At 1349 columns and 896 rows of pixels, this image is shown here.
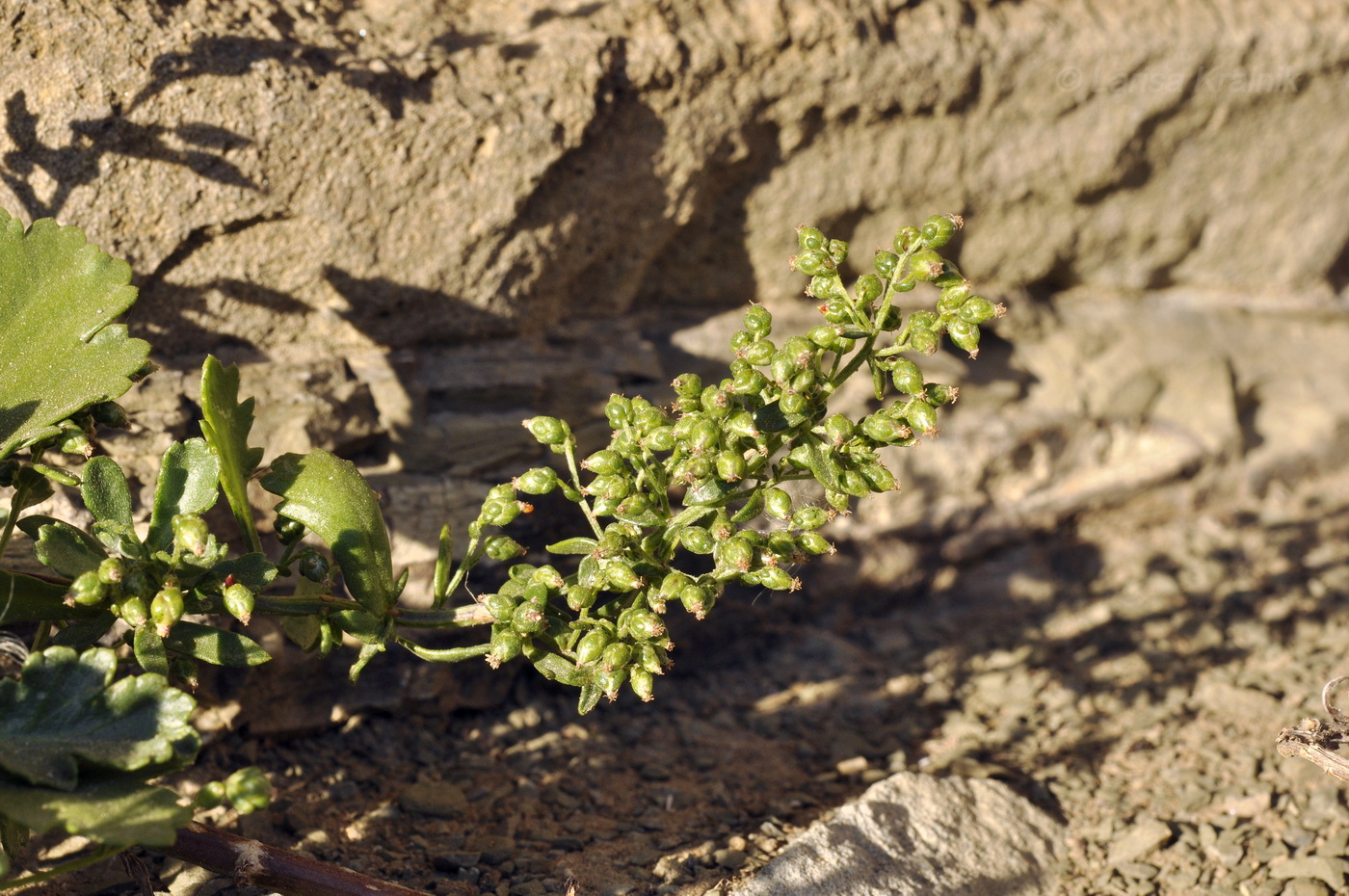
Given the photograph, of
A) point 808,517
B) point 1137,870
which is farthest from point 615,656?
point 1137,870

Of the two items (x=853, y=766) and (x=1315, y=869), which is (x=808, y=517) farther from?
(x=1315, y=869)

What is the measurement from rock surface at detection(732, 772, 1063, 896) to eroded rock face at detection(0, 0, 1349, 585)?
1.12 meters

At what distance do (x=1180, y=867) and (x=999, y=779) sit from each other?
42 cm

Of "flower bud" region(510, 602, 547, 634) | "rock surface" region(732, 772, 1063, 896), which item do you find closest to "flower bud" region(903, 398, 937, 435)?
"flower bud" region(510, 602, 547, 634)

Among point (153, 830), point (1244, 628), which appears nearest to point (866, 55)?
point (1244, 628)

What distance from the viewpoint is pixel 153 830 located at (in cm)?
151

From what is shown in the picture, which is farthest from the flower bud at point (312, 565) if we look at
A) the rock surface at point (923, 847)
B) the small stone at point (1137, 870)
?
the small stone at point (1137, 870)

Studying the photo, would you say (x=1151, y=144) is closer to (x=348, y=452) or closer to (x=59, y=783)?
(x=348, y=452)

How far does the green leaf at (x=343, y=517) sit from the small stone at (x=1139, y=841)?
1568 mm

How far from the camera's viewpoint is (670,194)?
117 inches

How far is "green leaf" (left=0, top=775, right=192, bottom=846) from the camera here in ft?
4.92

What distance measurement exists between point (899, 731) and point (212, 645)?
174 centimetres

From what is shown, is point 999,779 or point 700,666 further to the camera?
point 700,666

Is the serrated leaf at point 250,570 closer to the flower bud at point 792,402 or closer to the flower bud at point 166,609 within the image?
the flower bud at point 166,609
